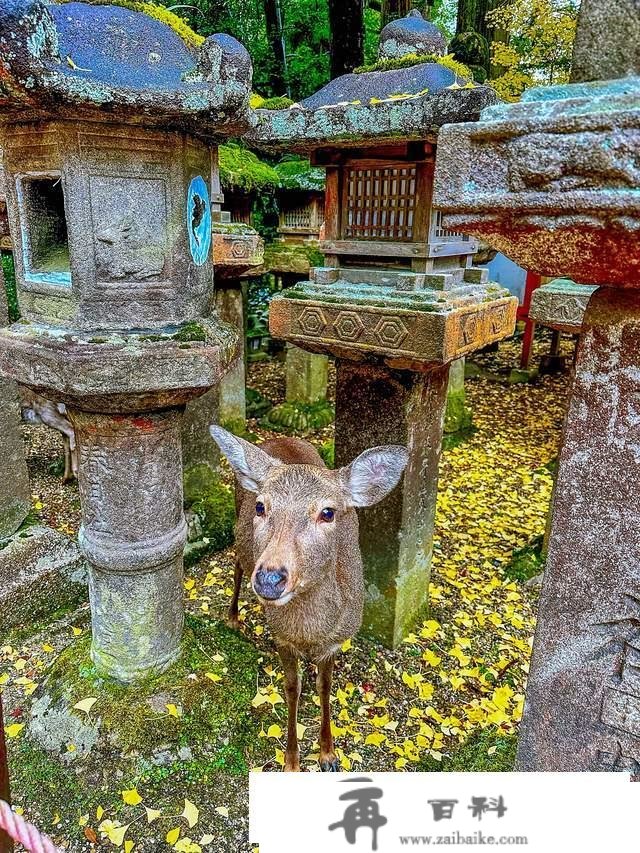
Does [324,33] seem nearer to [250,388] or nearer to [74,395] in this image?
[250,388]

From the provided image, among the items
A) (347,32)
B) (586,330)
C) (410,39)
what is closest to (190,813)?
(586,330)

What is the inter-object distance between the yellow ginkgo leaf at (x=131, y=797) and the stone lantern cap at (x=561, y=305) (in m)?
4.75

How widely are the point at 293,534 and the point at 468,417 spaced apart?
8.47 m

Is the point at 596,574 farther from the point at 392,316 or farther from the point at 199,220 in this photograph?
the point at 199,220

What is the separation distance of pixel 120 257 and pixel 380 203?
1965 mm

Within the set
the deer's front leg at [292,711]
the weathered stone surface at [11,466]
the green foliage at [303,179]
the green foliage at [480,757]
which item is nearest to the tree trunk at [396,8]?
the green foliage at [303,179]

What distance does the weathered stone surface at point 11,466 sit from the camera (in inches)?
223

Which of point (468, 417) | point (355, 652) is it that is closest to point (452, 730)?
point (355, 652)

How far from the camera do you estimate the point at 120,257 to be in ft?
10.9

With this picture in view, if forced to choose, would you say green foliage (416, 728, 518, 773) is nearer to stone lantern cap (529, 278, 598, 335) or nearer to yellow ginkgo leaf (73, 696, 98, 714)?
yellow ginkgo leaf (73, 696, 98, 714)

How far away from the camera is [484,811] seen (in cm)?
147

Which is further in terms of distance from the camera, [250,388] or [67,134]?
[250,388]

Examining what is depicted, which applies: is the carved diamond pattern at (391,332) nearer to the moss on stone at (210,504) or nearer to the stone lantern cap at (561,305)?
the stone lantern cap at (561,305)

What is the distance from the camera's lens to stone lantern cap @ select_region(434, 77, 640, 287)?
127cm
